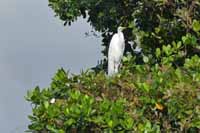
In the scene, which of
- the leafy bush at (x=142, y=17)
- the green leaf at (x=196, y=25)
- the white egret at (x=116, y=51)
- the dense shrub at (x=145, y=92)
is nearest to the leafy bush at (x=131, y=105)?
the dense shrub at (x=145, y=92)

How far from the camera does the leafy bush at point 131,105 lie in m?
6.21

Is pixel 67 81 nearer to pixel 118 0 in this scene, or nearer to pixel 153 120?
pixel 153 120

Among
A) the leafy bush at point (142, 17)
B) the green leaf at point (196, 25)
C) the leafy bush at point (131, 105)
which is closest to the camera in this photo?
the leafy bush at point (131, 105)

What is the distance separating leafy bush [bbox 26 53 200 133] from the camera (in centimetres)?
621

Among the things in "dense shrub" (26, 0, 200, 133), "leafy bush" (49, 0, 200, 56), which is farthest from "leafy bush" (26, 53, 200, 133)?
"leafy bush" (49, 0, 200, 56)

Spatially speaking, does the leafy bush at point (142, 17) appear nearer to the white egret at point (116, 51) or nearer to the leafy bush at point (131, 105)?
the white egret at point (116, 51)

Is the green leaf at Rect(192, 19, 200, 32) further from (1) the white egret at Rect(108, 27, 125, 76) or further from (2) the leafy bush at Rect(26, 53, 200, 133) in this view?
(1) the white egret at Rect(108, 27, 125, 76)

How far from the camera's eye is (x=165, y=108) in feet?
21.1

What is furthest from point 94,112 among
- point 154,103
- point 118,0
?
point 118,0

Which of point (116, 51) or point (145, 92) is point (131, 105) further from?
point (116, 51)

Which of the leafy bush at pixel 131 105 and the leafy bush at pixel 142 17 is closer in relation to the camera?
the leafy bush at pixel 131 105

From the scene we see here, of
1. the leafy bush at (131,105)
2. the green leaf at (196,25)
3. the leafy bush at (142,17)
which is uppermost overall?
the leafy bush at (142,17)

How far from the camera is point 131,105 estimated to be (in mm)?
6434

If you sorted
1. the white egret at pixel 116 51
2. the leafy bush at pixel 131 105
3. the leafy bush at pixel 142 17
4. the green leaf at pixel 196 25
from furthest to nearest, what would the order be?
1. the white egret at pixel 116 51
2. the leafy bush at pixel 142 17
3. the green leaf at pixel 196 25
4. the leafy bush at pixel 131 105
